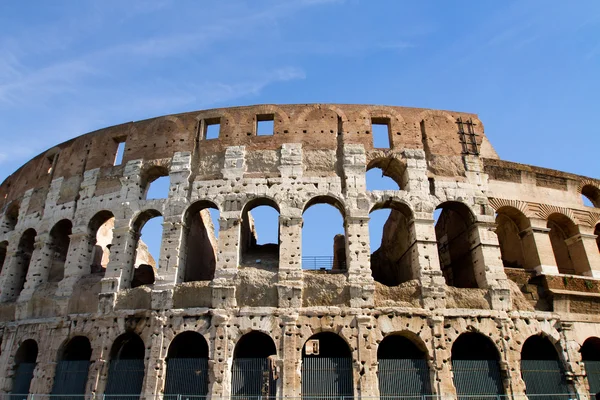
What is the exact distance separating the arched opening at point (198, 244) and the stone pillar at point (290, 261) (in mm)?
2403

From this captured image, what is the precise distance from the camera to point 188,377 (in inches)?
452

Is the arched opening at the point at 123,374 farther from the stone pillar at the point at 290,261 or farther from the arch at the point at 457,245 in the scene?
the arch at the point at 457,245

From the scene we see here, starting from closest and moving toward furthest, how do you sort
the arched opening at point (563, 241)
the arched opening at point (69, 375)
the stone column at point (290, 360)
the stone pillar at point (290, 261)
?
the stone column at point (290, 360), the stone pillar at point (290, 261), the arched opening at point (69, 375), the arched opening at point (563, 241)

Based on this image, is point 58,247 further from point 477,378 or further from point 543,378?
point 543,378

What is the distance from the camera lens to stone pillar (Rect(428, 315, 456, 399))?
1103 cm

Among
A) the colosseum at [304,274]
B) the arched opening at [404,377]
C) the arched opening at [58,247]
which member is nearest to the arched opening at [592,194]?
the colosseum at [304,274]

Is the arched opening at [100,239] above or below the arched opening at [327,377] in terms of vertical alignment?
above

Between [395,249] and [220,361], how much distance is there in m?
7.00

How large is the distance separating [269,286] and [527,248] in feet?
27.0

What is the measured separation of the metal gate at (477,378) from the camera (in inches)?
442

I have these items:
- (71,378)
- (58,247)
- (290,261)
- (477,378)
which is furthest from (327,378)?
(58,247)

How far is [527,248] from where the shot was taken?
45.2 feet

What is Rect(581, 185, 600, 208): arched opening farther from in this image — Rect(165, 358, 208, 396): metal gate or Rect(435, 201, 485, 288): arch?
Rect(165, 358, 208, 396): metal gate

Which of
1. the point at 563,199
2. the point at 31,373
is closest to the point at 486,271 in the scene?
the point at 563,199
